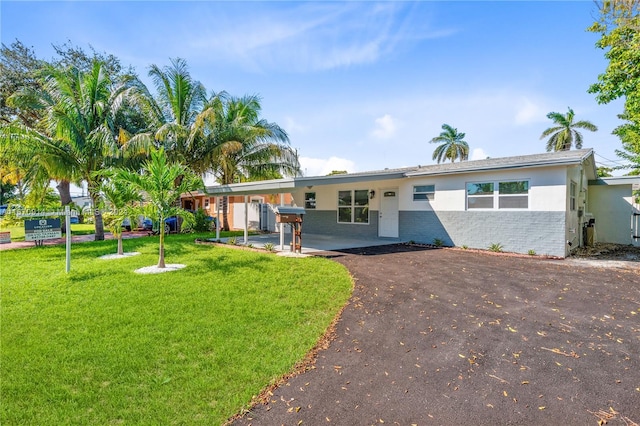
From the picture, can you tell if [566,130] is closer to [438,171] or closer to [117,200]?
[438,171]

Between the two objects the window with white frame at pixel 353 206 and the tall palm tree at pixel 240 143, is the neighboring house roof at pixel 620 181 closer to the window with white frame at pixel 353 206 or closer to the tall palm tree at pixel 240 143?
the window with white frame at pixel 353 206

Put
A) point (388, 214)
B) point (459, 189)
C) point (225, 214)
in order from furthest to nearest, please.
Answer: point (225, 214) → point (388, 214) → point (459, 189)

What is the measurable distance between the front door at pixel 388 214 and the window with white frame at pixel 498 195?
9.94 ft

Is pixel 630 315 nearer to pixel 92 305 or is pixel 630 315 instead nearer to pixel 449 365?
pixel 449 365

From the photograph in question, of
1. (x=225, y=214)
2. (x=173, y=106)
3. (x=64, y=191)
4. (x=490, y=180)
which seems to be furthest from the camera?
(x=225, y=214)

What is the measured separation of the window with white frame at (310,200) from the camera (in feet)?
53.4

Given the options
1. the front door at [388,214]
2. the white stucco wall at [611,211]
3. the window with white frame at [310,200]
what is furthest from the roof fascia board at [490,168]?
the white stucco wall at [611,211]

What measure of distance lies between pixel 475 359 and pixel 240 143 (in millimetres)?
14419

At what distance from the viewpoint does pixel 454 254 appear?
32.4 ft

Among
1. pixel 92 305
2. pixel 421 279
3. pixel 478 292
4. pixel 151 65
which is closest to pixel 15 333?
pixel 92 305

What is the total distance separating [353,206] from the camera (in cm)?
1463

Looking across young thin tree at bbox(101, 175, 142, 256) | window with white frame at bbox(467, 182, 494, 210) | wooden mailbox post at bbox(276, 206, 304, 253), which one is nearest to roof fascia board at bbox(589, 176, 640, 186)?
window with white frame at bbox(467, 182, 494, 210)

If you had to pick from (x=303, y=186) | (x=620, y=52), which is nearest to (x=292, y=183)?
(x=303, y=186)

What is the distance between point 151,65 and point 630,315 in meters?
18.3
